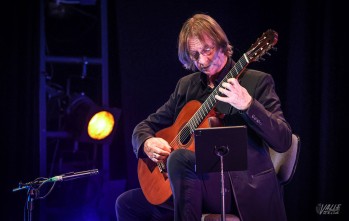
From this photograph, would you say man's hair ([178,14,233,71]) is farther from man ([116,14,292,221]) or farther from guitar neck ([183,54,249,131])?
guitar neck ([183,54,249,131])

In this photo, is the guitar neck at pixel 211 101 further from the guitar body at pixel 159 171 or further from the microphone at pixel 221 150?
the microphone at pixel 221 150

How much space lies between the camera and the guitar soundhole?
9.05ft

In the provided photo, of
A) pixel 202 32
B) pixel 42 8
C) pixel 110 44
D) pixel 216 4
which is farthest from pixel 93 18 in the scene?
pixel 202 32

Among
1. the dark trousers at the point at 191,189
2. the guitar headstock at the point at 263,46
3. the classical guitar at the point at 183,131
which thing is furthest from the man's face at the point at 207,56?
the dark trousers at the point at 191,189

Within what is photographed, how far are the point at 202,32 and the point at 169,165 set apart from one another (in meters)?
0.89

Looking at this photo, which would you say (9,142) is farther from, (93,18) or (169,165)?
(169,165)

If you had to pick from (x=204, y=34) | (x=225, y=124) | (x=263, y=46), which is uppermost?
(x=204, y=34)

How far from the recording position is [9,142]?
408 cm

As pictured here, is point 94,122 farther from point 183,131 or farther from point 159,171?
point 183,131

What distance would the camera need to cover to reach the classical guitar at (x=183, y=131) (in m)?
2.39

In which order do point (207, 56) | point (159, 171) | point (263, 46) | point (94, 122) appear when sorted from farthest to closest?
point (94, 122) → point (159, 171) → point (207, 56) → point (263, 46)

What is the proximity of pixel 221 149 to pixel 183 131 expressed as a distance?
644 millimetres

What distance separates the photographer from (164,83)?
4023mm

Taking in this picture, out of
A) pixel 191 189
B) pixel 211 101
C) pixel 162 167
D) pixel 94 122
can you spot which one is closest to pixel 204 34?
pixel 211 101
